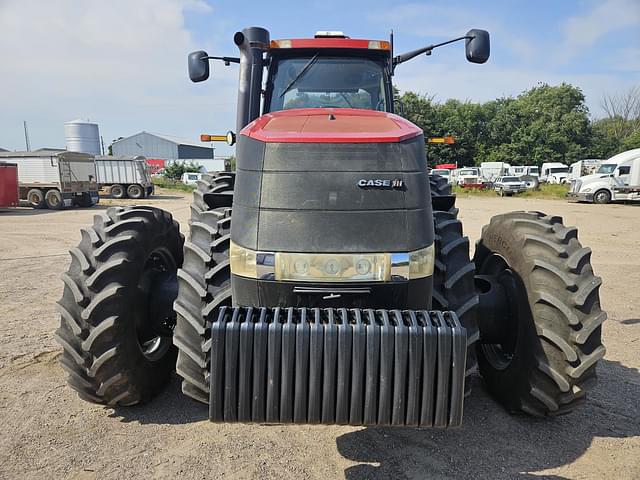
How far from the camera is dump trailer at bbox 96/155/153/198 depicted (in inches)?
1137

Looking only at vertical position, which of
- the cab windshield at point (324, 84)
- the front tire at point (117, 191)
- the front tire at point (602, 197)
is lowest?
the front tire at point (117, 191)

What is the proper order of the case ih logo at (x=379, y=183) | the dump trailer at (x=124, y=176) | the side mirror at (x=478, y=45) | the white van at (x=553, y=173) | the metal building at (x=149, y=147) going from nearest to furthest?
the case ih logo at (x=379, y=183)
the side mirror at (x=478, y=45)
the dump trailer at (x=124, y=176)
the white van at (x=553, y=173)
the metal building at (x=149, y=147)

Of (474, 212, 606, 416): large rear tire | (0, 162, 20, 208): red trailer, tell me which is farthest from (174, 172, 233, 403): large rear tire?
(0, 162, 20, 208): red trailer

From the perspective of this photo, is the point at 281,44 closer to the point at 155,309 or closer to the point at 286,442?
the point at 155,309

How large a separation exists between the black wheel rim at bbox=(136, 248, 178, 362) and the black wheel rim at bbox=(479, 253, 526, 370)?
2.46 metres

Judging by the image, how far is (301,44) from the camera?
424 centimetres

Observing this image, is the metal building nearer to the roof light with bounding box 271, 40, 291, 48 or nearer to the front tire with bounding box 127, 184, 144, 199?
the front tire with bounding box 127, 184, 144, 199

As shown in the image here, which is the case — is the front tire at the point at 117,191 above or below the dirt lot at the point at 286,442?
below

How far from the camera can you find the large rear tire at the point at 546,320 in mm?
3062

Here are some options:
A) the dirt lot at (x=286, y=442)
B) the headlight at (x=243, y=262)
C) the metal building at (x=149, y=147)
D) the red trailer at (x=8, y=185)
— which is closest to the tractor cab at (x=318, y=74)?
the headlight at (x=243, y=262)

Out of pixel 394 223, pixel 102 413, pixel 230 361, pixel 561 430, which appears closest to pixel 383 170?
pixel 394 223

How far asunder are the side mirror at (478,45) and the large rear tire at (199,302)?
2526mm

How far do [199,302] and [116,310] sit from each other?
0.65m

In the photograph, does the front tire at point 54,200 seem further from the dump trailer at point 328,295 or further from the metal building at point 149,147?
the metal building at point 149,147
